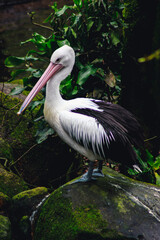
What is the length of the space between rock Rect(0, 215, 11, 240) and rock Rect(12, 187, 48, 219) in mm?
223

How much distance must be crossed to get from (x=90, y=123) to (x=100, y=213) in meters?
0.94

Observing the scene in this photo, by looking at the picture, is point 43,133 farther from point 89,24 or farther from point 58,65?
point 89,24

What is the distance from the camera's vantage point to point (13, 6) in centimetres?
1817

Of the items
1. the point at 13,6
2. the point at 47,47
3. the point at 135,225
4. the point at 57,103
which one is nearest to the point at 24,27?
the point at 13,6

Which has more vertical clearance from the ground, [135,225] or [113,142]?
[113,142]

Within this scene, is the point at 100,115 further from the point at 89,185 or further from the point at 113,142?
the point at 89,185

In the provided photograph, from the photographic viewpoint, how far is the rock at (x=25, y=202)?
4.07m

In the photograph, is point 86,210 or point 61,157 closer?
point 86,210

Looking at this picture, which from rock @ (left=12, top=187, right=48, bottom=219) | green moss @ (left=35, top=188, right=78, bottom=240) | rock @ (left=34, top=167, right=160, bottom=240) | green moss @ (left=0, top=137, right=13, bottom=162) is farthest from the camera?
green moss @ (left=0, top=137, right=13, bottom=162)

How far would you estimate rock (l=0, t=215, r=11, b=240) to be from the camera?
3639 mm

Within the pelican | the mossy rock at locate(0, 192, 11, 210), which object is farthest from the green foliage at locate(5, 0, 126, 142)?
the mossy rock at locate(0, 192, 11, 210)

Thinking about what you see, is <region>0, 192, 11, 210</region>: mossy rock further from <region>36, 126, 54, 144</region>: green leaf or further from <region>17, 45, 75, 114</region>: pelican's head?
<region>17, 45, 75, 114</region>: pelican's head

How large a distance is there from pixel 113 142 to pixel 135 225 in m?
0.86

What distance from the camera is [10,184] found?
4.53m
